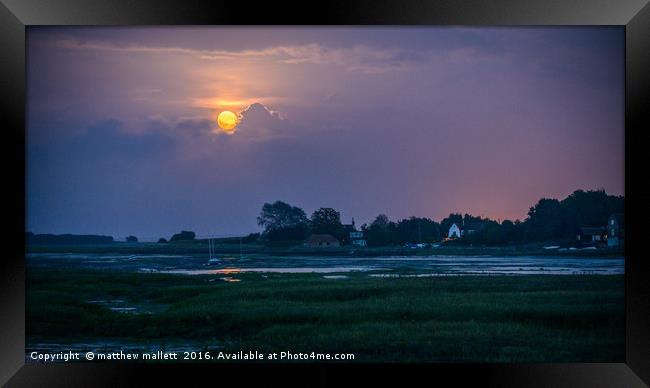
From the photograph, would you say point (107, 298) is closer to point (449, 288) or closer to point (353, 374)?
point (353, 374)

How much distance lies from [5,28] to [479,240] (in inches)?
247

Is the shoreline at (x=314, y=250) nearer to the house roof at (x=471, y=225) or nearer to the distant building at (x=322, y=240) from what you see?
the distant building at (x=322, y=240)

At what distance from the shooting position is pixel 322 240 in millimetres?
9555

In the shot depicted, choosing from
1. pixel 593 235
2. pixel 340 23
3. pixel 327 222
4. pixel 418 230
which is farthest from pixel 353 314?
pixel 340 23

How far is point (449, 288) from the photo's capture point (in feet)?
31.1

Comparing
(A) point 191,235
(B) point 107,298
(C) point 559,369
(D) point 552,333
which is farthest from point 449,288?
(B) point 107,298

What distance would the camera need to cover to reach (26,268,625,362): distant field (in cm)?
859

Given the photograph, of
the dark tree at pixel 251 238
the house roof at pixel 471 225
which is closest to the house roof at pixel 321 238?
the dark tree at pixel 251 238

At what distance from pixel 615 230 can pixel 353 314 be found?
3.38 m

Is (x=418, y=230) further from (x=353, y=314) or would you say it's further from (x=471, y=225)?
(x=353, y=314)

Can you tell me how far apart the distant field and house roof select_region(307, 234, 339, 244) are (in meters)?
0.54

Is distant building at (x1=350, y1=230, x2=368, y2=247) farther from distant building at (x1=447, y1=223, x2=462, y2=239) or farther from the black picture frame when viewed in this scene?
the black picture frame

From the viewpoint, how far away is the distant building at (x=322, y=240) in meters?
9.55

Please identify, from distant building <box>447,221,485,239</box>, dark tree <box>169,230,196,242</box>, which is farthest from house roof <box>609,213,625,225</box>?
dark tree <box>169,230,196,242</box>
